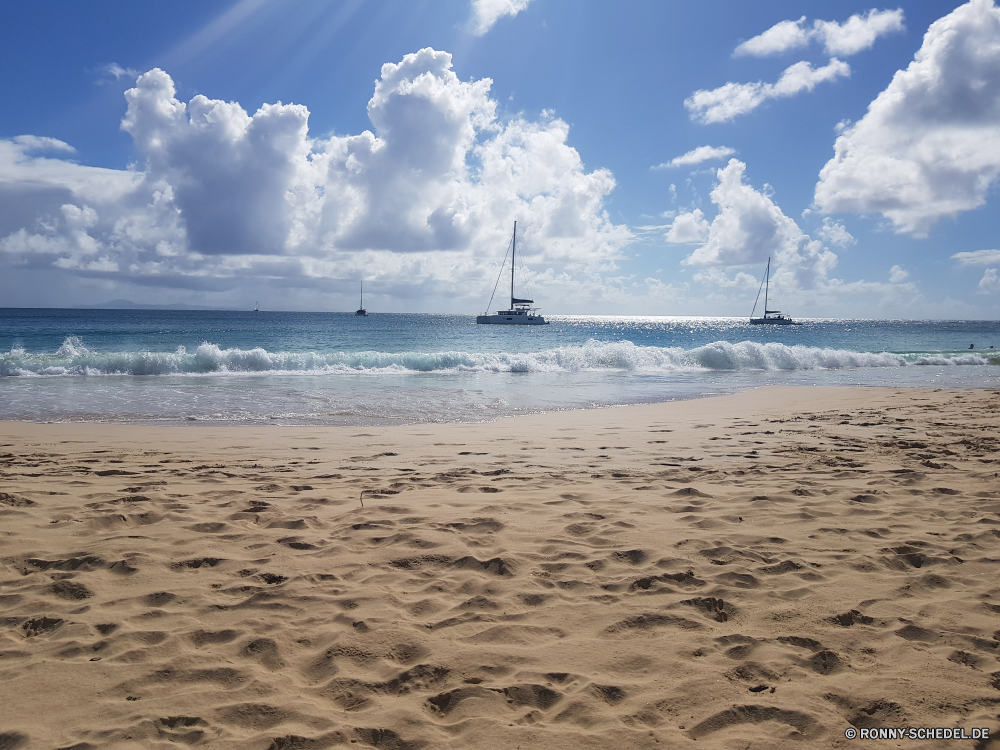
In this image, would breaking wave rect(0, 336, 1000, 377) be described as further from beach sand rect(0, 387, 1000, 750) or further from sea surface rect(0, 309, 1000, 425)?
beach sand rect(0, 387, 1000, 750)

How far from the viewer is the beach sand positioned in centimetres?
254

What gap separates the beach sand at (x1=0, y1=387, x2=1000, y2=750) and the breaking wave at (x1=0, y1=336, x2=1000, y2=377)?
1628 centimetres

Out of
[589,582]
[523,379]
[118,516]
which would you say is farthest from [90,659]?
[523,379]

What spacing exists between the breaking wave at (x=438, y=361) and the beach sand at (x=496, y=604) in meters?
16.3

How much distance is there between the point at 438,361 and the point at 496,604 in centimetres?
2153

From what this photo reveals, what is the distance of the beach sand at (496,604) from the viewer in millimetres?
2537

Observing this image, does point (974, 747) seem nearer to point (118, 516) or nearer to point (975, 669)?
point (975, 669)

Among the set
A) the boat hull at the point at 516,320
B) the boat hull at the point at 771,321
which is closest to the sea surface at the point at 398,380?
the boat hull at the point at 516,320

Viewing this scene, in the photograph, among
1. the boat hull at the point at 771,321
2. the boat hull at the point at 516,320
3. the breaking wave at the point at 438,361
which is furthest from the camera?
the boat hull at the point at 771,321

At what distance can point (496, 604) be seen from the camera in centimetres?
353

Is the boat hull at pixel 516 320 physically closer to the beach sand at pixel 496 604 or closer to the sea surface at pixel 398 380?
the sea surface at pixel 398 380

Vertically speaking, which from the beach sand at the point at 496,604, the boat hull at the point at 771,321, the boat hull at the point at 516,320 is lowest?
the beach sand at the point at 496,604

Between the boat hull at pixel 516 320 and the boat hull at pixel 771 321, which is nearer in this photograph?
the boat hull at pixel 516 320

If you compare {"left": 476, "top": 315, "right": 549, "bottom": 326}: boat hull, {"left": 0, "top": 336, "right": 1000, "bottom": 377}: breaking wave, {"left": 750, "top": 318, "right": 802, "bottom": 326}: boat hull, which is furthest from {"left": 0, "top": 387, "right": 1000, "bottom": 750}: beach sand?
{"left": 750, "top": 318, "right": 802, "bottom": 326}: boat hull
